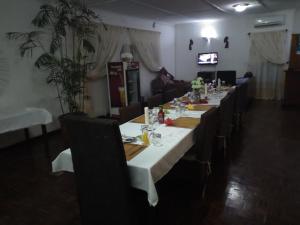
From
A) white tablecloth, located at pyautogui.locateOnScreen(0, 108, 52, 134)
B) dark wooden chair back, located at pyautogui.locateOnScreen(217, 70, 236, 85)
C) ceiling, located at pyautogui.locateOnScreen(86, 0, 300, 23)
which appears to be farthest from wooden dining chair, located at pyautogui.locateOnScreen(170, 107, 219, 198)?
dark wooden chair back, located at pyautogui.locateOnScreen(217, 70, 236, 85)

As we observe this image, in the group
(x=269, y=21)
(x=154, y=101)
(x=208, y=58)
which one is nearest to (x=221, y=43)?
(x=208, y=58)

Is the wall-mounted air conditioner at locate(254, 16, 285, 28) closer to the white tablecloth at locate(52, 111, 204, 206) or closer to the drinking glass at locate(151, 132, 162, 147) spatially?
the white tablecloth at locate(52, 111, 204, 206)

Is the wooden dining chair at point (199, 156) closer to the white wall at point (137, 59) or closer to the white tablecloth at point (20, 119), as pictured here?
the white tablecloth at point (20, 119)

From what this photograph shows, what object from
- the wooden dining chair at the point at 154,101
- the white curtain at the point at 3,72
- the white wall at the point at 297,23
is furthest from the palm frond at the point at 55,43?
the white wall at the point at 297,23

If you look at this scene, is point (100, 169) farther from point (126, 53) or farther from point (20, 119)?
point (126, 53)

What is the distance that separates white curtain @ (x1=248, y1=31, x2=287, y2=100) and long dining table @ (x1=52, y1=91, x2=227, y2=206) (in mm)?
5255

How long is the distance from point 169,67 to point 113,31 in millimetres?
3183

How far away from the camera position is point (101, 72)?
17.3 ft

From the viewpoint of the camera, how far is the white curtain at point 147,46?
6211 millimetres

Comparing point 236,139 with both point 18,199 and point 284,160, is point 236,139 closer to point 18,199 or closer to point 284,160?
point 284,160

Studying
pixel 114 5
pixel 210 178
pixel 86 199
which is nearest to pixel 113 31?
pixel 114 5

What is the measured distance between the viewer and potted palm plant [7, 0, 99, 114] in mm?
3838

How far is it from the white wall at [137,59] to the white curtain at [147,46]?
5.8 inches

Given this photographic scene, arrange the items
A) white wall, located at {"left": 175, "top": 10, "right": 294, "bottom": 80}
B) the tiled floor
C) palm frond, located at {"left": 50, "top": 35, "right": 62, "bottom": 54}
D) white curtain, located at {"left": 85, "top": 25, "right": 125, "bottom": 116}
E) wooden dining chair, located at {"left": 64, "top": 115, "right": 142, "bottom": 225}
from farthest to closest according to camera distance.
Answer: white wall, located at {"left": 175, "top": 10, "right": 294, "bottom": 80}
white curtain, located at {"left": 85, "top": 25, "right": 125, "bottom": 116}
palm frond, located at {"left": 50, "top": 35, "right": 62, "bottom": 54}
the tiled floor
wooden dining chair, located at {"left": 64, "top": 115, "right": 142, "bottom": 225}
